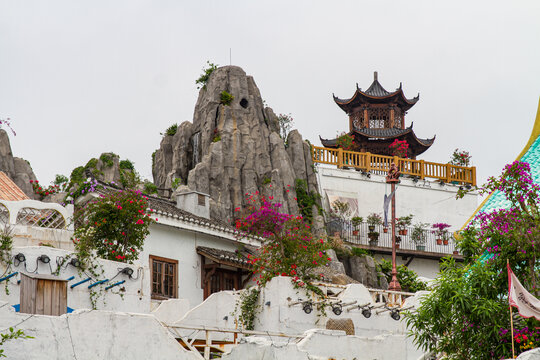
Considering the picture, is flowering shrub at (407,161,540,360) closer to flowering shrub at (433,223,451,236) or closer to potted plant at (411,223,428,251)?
potted plant at (411,223,428,251)

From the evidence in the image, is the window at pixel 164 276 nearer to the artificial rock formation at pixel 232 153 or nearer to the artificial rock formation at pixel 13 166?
the artificial rock formation at pixel 232 153

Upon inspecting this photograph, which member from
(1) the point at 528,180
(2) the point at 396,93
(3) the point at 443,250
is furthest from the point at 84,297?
(2) the point at 396,93

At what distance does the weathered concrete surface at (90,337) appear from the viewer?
15359 millimetres

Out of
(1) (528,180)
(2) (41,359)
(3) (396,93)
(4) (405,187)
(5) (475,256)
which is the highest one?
(3) (396,93)

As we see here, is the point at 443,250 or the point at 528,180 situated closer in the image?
the point at 528,180

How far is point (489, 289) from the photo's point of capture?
18.6 m

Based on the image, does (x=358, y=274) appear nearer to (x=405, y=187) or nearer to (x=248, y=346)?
(x=405, y=187)

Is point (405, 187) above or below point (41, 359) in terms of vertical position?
above

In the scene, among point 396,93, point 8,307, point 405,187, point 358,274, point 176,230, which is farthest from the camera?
point 396,93

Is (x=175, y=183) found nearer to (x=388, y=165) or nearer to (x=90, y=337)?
(x=388, y=165)

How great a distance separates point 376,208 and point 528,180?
2548 centimetres

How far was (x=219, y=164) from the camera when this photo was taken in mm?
39844

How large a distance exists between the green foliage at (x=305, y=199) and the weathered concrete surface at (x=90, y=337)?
78.2 ft

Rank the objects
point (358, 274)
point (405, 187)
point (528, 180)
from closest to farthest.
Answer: point (528, 180) → point (358, 274) → point (405, 187)
